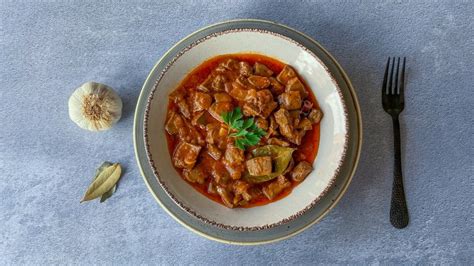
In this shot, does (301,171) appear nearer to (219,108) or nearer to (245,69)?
(219,108)

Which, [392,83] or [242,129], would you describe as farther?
[392,83]

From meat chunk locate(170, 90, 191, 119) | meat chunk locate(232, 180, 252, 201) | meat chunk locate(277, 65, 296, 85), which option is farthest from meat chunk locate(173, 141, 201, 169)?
meat chunk locate(277, 65, 296, 85)

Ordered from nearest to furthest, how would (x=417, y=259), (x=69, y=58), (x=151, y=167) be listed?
(x=151, y=167) < (x=417, y=259) < (x=69, y=58)

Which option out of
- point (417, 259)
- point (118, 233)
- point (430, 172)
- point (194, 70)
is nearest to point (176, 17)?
point (194, 70)

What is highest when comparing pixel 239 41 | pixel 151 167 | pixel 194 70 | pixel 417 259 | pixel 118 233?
pixel 239 41

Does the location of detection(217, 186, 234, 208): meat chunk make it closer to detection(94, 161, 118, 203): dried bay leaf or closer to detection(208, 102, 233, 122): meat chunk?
detection(208, 102, 233, 122): meat chunk

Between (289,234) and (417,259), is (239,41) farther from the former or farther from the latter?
(417,259)

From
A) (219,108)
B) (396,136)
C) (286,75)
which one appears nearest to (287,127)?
(286,75)
